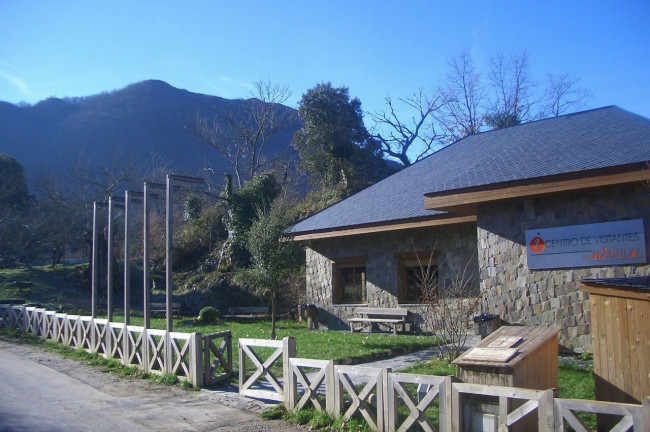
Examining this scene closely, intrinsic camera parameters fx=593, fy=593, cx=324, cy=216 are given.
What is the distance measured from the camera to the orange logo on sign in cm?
1317

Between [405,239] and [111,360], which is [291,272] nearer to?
[405,239]

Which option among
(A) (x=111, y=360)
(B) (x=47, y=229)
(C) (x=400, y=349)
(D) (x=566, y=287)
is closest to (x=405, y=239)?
(C) (x=400, y=349)

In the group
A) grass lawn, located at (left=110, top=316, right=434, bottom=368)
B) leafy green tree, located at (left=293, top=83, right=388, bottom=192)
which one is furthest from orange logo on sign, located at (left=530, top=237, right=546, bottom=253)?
leafy green tree, located at (left=293, top=83, right=388, bottom=192)

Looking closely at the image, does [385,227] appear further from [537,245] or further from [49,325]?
[49,325]

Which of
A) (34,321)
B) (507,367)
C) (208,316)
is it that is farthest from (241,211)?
(507,367)

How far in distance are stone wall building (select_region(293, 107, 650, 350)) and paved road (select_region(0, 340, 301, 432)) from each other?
20.1 ft

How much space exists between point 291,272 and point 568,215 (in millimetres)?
7638

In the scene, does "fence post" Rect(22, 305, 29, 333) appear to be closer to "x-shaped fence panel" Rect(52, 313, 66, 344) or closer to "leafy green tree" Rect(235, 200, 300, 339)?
"x-shaped fence panel" Rect(52, 313, 66, 344)

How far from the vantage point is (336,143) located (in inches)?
1358

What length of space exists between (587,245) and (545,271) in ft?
3.65

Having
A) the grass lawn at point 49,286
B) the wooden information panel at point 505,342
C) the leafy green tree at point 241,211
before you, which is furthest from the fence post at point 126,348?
the leafy green tree at point 241,211

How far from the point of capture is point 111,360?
46.3 feet

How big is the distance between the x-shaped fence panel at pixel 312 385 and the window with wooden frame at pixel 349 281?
10649 millimetres

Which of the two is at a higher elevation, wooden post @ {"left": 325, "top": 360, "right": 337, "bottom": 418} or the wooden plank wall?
the wooden plank wall
